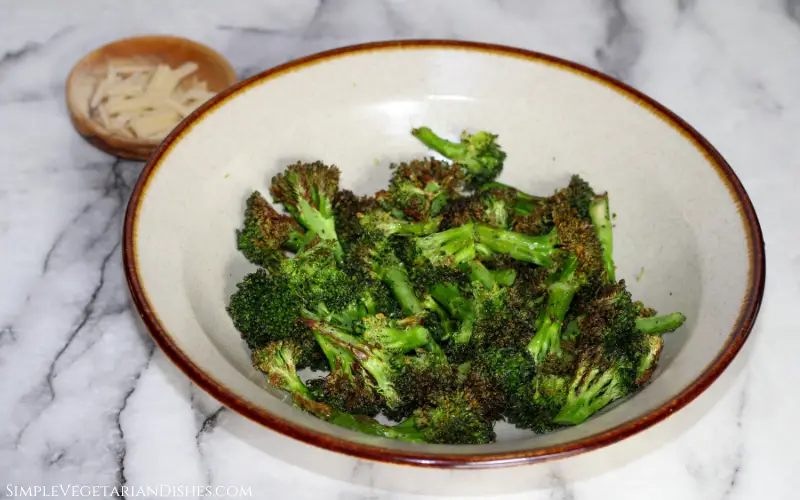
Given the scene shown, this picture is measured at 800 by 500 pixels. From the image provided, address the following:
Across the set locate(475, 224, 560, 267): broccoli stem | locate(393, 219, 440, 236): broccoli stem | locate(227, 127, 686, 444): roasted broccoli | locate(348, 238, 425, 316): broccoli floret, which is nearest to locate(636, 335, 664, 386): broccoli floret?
locate(227, 127, 686, 444): roasted broccoli

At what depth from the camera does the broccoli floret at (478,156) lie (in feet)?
9.10

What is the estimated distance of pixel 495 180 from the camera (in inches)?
112

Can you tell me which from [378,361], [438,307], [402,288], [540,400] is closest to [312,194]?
[402,288]

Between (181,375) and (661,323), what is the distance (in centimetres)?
141

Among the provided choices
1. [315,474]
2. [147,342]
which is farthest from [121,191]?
[315,474]

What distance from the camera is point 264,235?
2.51m

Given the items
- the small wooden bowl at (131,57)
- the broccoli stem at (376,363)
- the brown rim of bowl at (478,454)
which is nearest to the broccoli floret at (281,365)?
the broccoli stem at (376,363)

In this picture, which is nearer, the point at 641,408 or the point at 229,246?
the point at 641,408

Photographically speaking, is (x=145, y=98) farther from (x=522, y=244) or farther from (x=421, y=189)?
(x=522, y=244)

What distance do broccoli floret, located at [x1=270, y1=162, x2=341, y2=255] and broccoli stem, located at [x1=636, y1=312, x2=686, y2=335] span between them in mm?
904

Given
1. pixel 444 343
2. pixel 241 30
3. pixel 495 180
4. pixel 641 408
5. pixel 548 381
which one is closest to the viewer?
pixel 641 408

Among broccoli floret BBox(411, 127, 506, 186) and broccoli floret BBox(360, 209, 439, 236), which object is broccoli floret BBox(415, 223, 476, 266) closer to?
broccoli floret BBox(360, 209, 439, 236)

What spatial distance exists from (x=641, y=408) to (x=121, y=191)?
2050 mm

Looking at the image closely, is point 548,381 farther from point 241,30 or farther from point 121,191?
point 241,30
